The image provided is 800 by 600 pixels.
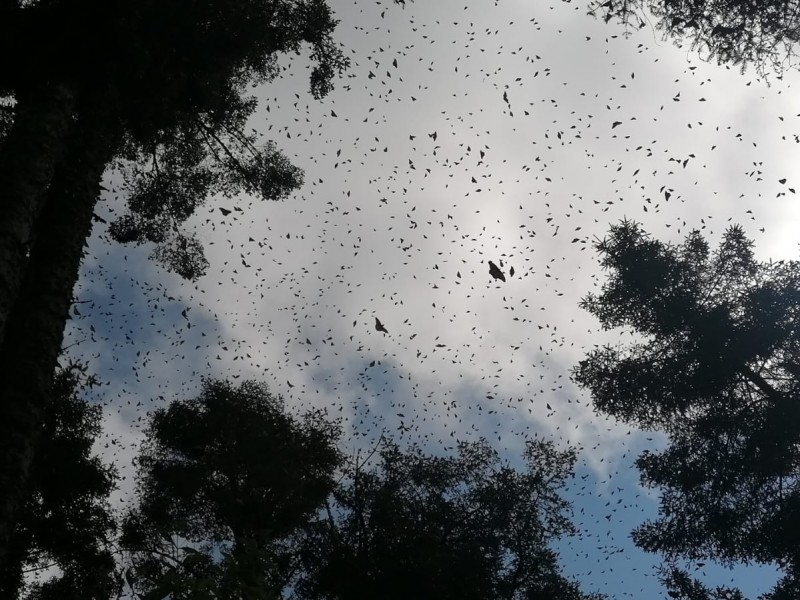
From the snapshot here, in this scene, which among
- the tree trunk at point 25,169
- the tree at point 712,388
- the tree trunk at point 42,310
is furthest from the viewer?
the tree at point 712,388

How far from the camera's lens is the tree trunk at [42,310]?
262 inches

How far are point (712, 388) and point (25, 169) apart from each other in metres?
19.9

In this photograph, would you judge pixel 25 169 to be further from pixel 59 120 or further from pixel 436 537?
pixel 436 537

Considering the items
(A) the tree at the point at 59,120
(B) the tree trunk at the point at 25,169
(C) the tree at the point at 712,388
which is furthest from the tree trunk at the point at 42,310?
(C) the tree at the point at 712,388

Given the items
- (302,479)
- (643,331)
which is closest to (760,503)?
(643,331)

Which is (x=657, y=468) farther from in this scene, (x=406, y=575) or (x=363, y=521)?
(x=363, y=521)

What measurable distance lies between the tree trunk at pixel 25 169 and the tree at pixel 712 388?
18818 millimetres

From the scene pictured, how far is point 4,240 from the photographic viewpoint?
6.84 m

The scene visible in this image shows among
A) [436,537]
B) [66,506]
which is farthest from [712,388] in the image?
[66,506]

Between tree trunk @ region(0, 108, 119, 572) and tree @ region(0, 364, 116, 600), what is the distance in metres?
11.0

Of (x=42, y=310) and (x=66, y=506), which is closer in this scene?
(x=42, y=310)

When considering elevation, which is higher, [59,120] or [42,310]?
[59,120]

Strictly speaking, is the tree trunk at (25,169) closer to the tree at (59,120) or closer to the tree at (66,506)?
the tree at (59,120)

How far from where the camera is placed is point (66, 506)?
20.2 m
